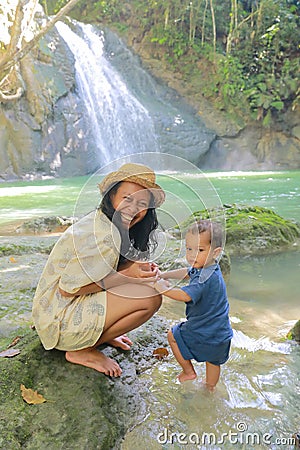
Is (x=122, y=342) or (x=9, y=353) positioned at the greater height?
Answer: (x=9, y=353)

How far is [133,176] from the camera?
5.51 ft

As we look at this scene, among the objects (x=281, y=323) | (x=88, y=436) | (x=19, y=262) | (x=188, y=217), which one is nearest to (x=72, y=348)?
(x=88, y=436)

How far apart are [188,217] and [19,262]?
2.14 m

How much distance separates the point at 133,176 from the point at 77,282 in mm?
504

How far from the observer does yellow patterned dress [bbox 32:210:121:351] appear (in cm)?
169

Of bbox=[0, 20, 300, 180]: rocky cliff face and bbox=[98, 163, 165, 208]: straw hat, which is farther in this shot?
bbox=[0, 20, 300, 180]: rocky cliff face

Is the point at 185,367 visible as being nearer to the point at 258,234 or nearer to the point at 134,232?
the point at 134,232

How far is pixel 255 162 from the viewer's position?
1708cm

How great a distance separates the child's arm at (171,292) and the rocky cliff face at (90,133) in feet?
40.0

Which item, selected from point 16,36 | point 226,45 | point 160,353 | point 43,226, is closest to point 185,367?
point 160,353

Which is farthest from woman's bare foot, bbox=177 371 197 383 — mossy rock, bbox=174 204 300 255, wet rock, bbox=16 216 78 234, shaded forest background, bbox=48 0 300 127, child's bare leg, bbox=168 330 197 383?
shaded forest background, bbox=48 0 300 127

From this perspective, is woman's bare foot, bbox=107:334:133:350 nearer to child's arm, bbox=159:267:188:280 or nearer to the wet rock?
child's arm, bbox=159:267:188:280

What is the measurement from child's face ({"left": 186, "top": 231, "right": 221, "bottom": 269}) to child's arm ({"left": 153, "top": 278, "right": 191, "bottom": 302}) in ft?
0.50

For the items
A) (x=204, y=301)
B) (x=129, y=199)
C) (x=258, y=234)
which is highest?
(x=129, y=199)
